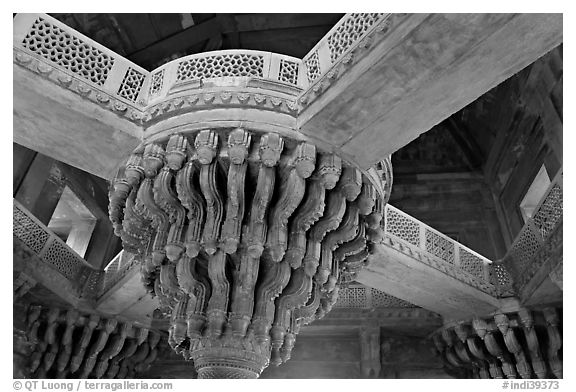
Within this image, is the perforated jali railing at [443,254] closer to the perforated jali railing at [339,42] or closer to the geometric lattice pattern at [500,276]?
the geometric lattice pattern at [500,276]

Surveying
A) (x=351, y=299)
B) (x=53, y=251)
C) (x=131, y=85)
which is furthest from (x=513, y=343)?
(x=53, y=251)

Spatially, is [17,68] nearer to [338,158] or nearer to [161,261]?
[161,261]

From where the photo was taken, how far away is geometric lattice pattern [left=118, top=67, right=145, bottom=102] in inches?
199

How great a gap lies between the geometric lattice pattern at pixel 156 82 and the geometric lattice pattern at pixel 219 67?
0.69ft

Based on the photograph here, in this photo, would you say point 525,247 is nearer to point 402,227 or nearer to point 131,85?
point 402,227

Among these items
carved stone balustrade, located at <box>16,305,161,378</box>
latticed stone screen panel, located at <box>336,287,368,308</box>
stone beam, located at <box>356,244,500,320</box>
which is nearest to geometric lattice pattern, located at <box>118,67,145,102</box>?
stone beam, located at <box>356,244,500,320</box>

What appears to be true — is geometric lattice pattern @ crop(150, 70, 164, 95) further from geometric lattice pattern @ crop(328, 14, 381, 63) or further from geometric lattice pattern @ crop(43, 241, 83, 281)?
geometric lattice pattern @ crop(43, 241, 83, 281)

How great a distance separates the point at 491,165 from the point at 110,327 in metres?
8.42

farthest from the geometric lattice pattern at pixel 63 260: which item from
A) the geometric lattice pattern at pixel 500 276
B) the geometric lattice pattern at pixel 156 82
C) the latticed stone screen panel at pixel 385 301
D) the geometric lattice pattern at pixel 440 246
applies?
the geometric lattice pattern at pixel 500 276

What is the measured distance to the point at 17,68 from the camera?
4316 mm

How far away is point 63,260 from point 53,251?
0.84 feet

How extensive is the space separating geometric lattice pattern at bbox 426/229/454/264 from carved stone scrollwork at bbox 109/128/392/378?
2993 millimetres

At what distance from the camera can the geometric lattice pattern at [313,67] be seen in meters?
4.95
